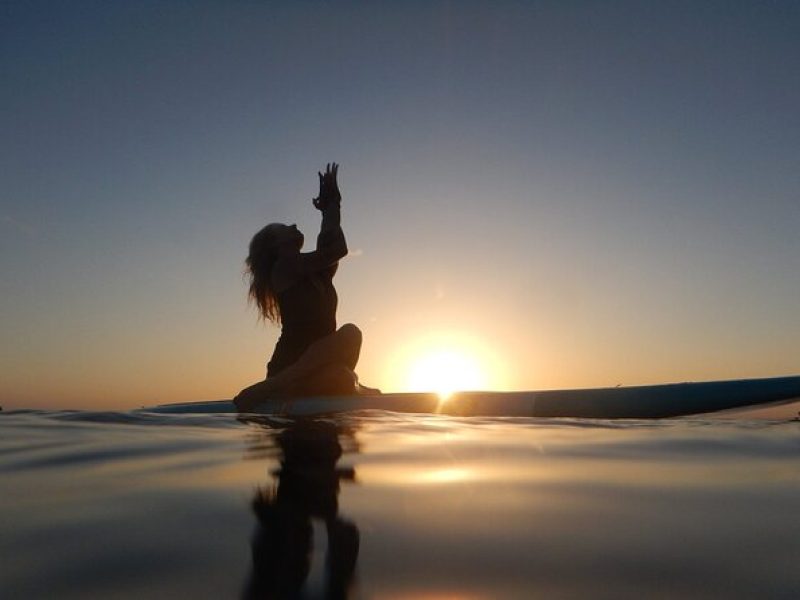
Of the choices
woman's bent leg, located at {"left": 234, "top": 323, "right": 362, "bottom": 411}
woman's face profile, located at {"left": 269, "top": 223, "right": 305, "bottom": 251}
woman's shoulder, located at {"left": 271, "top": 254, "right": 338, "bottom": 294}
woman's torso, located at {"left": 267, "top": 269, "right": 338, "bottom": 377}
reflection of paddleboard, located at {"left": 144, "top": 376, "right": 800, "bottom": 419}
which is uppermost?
woman's face profile, located at {"left": 269, "top": 223, "right": 305, "bottom": 251}

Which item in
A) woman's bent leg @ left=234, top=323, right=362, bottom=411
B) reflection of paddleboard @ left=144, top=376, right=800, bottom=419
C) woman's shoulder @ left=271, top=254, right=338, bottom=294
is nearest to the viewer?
reflection of paddleboard @ left=144, top=376, right=800, bottom=419

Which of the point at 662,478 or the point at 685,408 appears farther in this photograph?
the point at 685,408

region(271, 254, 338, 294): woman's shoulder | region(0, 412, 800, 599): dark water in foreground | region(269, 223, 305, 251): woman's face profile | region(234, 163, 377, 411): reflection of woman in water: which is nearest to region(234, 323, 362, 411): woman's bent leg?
region(234, 163, 377, 411): reflection of woman in water

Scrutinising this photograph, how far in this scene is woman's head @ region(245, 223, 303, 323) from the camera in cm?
570

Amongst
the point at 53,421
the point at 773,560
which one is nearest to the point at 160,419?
the point at 53,421

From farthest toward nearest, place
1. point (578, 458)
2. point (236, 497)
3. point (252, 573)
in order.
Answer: point (578, 458) → point (236, 497) → point (252, 573)

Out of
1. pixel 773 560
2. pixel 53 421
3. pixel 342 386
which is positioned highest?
pixel 342 386

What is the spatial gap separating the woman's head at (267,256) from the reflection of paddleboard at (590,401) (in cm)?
124

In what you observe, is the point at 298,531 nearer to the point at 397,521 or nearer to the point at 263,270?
the point at 397,521

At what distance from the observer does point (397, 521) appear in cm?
106

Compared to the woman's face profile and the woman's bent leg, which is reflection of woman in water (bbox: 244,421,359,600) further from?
the woman's face profile

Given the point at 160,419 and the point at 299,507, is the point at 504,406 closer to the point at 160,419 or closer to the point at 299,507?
the point at 160,419

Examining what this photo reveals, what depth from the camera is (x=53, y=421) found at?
3.26m

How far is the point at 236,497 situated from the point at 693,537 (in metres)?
0.85
